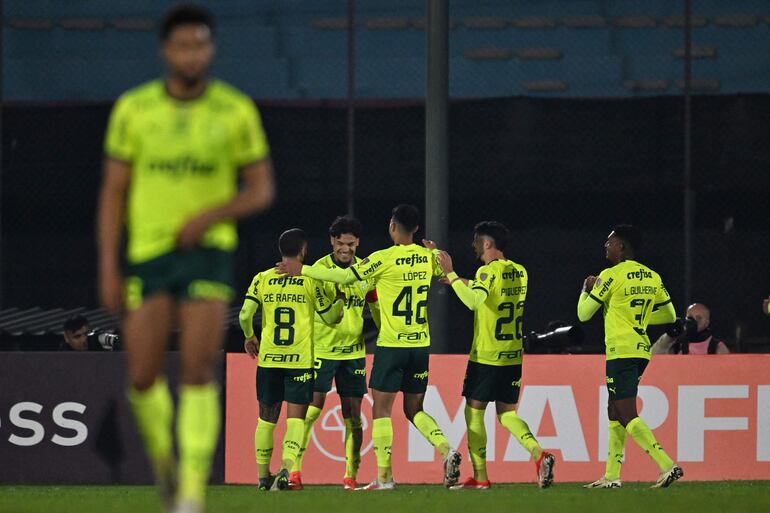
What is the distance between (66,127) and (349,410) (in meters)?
7.14

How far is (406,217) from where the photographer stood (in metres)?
10.8

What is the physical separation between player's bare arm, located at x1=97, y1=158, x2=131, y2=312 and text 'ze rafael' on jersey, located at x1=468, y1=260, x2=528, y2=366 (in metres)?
5.32

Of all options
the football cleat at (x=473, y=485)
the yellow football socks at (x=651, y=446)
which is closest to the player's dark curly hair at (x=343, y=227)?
the football cleat at (x=473, y=485)

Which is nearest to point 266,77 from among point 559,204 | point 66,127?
point 66,127

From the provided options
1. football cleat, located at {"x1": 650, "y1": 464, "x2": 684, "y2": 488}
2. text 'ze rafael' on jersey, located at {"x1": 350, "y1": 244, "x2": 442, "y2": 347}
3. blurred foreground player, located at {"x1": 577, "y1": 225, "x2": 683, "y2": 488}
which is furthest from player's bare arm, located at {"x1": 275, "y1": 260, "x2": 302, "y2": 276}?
football cleat, located at {"x1": 650, "y1": 464, "x2": 684, "y2": 488}

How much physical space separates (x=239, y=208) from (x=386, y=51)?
37.1ft

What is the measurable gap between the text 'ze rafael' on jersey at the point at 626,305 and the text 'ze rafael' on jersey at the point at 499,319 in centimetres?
58

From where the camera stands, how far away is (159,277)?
5.88m

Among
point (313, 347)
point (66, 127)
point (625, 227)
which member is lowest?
point (313, 347)

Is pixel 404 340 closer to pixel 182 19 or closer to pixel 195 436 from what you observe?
pixel 195 436

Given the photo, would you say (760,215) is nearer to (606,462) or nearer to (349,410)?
(606,462)

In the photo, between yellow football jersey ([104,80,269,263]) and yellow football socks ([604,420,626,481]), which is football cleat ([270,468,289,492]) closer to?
yellow football socks ([604,420,626,481])

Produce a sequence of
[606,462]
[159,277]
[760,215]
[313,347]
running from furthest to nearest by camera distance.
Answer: [760,215] < [606,462] < [313,347] < [159,277]

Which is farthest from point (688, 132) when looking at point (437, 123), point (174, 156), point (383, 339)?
point (174, 156)
